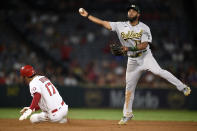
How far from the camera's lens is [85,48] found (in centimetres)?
2075

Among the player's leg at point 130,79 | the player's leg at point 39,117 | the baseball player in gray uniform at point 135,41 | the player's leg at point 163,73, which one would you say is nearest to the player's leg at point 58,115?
the player's leg at point 39,117

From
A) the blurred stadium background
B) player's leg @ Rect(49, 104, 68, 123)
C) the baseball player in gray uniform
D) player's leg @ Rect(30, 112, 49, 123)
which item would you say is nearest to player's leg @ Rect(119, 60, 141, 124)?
the baseball player in gray uniform

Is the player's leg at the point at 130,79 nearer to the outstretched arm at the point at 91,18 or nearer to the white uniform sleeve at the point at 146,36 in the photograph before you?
the white uniform sleeve at the point at 146,36

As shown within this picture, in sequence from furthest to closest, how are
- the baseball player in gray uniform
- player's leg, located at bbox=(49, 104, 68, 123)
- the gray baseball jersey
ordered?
the gray baseball jersey, the baseball player in gray uniform, player's leg, located at bbox=(49, 104, 68, 123)

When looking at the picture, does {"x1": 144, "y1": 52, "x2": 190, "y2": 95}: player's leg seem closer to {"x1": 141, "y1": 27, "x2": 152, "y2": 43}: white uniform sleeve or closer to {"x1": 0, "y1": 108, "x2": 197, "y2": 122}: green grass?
{"x1": 141, "y1": 27, "x2": 152, "y2": 43}: white uniform sleeve

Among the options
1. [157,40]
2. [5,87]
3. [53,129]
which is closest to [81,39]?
[157,40]

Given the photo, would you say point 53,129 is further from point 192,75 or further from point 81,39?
point 81,39

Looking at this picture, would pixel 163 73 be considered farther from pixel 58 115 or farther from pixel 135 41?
pixel 58 115

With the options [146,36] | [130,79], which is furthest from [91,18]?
[130,79]

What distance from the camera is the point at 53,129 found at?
28.4ft

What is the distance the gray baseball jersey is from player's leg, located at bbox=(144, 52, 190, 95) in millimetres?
337

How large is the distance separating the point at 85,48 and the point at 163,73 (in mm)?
11490

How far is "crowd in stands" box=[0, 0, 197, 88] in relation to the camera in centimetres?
1831

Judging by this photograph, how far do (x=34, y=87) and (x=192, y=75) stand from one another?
32.2 feet
